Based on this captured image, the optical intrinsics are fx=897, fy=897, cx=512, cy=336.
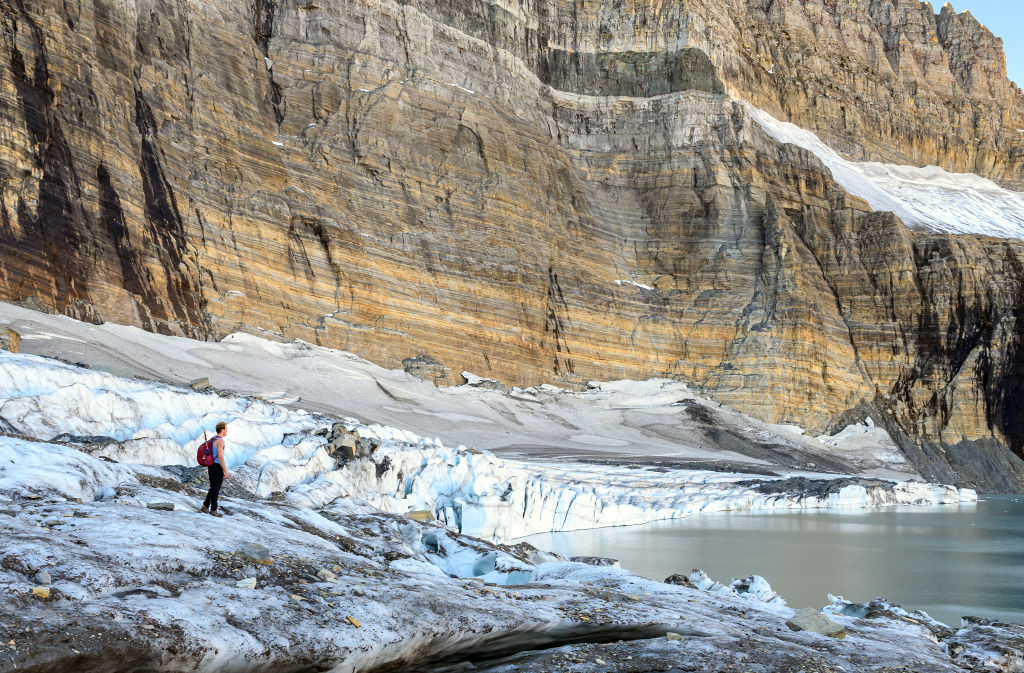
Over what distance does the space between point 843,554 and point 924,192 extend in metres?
68.5

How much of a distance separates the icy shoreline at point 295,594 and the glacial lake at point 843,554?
4492mm

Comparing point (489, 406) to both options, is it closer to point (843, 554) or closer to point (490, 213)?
point (490, 213)

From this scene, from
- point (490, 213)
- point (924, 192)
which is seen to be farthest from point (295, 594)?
point (924, 192)

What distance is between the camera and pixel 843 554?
22.4 metres

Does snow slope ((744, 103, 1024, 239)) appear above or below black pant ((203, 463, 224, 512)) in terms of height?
above

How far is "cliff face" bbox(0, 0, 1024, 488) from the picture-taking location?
138ft

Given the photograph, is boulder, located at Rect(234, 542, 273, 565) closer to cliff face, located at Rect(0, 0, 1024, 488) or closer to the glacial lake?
the glacial lake

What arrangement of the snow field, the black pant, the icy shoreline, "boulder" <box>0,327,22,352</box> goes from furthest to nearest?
"boulder" <box>0,327,22,352</box>
the snow field
the black pant
the icy shoreline

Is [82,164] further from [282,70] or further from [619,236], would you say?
[619,236]

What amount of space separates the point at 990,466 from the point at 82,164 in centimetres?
5571

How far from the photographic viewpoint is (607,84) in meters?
69.2

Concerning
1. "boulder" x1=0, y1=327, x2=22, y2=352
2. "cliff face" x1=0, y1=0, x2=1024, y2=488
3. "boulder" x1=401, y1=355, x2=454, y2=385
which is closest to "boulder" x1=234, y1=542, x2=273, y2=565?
"boulder" x1=0, y1=327, x2=22, y2=352

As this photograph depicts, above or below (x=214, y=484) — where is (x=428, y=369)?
Answer: above

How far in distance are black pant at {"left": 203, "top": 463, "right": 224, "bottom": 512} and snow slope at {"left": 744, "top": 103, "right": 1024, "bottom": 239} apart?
222ft
